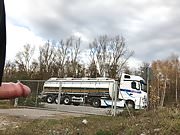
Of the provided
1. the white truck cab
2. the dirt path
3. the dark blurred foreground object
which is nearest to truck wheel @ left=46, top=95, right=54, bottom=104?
the white truck cab

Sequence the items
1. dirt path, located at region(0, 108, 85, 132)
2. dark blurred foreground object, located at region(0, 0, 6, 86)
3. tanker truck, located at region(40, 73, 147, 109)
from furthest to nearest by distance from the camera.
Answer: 1. tanker truck, located at region(40, 73, 147, 109)
2. dirt path, located at region(0, 108, 85, 132)
3. dark blurred foreground object, located at region(0, 0, 6, 86)

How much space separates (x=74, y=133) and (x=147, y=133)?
7.33ft

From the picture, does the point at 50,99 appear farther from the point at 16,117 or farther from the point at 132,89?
the point at 16,117

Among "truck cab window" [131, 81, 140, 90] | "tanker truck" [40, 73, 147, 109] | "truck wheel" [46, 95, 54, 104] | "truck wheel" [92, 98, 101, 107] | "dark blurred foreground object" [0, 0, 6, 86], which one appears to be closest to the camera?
"dark blurred foreground object" [0, 0, 6, 86]

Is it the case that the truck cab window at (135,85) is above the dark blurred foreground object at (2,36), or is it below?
below

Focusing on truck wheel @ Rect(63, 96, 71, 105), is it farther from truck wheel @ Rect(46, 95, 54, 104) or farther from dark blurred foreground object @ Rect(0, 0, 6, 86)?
dark blurred foreground object @ Rect(0, 0, 6, 86)

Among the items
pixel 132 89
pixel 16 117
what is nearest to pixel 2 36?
pixel 16 117

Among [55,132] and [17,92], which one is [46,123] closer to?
[55,132]

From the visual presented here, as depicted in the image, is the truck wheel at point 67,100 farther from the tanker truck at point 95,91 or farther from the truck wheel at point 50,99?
the truck wheel at point 50,99

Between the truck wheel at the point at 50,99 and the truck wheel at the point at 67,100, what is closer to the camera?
the truck wheel at the point at 50,99

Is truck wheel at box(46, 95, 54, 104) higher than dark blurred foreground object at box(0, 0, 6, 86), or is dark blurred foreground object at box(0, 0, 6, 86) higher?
dark blurred foreground object at box(0, 0, 6, 86)

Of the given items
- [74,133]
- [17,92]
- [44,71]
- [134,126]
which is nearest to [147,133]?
[134,126]

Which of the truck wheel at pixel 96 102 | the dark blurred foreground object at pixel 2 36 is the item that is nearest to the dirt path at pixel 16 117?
the dark blurred foreground object at pixel 2 36

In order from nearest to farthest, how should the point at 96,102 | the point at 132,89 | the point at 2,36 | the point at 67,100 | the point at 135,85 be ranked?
1. the point at 2,36
2. the point at 96,102
3. the point at 67,100
4. the point at 132,89
5. the point at 135,85
